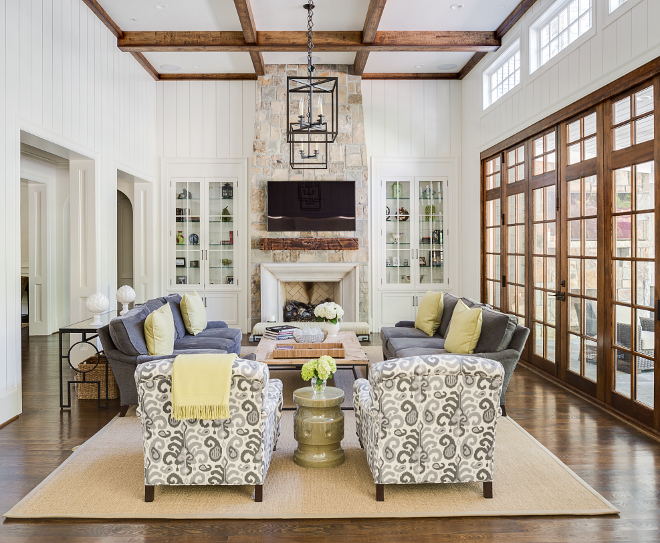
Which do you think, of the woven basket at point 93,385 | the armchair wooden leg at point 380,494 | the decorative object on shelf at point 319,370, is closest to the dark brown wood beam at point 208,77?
the woven basket at point 93,385

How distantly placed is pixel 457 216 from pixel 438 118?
154 centimetres

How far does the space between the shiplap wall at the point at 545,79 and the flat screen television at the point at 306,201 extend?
1.81 meters

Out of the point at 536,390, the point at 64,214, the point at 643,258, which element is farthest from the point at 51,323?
the point at 643,258

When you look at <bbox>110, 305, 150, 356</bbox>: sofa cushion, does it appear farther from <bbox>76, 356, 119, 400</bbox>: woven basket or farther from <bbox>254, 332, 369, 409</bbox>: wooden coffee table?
<bbox>254, 332, 369, 409</bbox>: wooden coffee table

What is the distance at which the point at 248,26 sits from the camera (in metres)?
6.05

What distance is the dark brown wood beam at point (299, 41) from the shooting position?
6.55 m

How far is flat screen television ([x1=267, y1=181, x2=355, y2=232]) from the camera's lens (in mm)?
7898

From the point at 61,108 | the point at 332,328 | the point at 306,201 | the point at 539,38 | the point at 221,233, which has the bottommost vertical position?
the point at 332,328

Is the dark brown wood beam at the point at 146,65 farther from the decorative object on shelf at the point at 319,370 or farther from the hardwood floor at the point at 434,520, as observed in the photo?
the decorative object on shelf at the point at 319,370

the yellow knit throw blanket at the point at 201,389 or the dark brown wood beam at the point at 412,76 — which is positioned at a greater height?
the dark brown wood beam at the point at 412,76

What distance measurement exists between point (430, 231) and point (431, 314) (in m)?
3.06

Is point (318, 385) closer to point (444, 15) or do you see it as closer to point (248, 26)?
point (248, 26)

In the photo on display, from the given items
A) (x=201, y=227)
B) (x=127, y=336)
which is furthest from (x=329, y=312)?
(x=201, y=227)

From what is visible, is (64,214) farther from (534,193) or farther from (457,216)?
(534,193)
